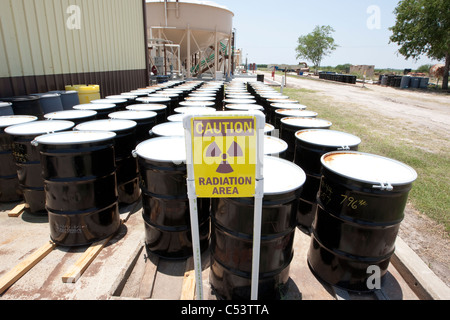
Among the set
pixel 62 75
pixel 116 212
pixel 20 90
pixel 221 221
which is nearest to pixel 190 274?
pixel 221 221

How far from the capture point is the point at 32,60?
21.2 ft

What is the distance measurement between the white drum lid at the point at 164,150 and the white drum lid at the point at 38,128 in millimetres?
1364

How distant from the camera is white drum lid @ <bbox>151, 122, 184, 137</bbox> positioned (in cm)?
381

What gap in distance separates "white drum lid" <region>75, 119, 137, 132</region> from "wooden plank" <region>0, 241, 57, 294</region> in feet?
5.40

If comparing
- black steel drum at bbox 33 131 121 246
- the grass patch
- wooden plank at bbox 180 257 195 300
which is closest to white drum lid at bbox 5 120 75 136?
black steel drum at bbox 33 131 121 246

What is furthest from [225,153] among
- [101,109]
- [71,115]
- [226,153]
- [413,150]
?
[413,150]

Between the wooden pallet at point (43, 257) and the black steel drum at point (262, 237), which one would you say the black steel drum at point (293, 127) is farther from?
the wooden pallet at point (43, 257)

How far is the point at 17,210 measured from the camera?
4016 millimetres

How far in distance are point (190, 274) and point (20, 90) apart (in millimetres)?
6047

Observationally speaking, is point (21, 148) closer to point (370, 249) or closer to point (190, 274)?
point (190, 274)

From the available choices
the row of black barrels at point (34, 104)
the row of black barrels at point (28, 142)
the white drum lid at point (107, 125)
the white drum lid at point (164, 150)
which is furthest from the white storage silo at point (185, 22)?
the white drum lid at point (164, 150)

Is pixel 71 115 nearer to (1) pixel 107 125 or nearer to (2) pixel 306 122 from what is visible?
(1) pixel 107 125

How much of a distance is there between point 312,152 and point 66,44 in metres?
7.55

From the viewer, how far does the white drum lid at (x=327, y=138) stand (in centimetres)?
361
